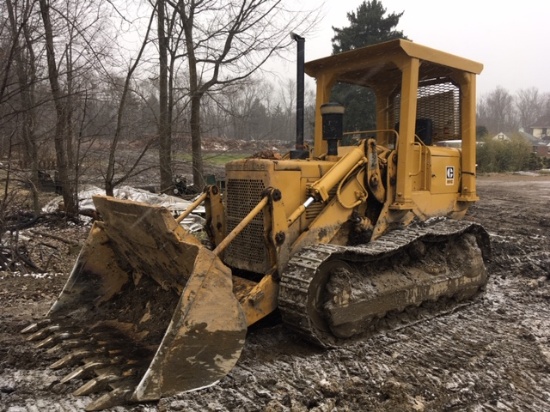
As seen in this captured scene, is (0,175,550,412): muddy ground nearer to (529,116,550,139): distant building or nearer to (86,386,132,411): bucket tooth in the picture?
(86,386,132,411): bucket tooth

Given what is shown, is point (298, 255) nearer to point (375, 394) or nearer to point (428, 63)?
point (375, 394)

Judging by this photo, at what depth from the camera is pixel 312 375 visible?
3.82 meters

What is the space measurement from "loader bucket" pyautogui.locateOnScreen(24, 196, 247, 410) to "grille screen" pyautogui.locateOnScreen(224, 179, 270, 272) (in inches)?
29.0

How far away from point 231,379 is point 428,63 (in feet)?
12.5

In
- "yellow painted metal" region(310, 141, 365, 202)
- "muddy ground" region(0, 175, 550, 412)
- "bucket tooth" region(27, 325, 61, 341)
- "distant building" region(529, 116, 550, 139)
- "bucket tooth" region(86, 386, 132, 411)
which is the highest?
"distant building" region(529, 116, 550, 139)

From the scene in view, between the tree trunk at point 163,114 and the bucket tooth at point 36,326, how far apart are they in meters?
6.49

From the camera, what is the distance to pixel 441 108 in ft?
20.3

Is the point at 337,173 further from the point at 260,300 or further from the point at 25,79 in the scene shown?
the point at 25,79

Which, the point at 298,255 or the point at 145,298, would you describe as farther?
the point at 145,298

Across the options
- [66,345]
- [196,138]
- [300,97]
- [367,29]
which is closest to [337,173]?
[300,97]

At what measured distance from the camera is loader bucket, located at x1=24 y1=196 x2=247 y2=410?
3.36 m

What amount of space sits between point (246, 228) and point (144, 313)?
1.20 meters

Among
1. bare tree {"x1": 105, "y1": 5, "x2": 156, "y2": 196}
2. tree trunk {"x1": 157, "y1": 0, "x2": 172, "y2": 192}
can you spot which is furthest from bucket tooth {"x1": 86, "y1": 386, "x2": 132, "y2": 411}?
tree trunk {"x1": 157, "y1": 0, "x2": 172, "y2": 192}

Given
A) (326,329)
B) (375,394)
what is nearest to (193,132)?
(326,329)
